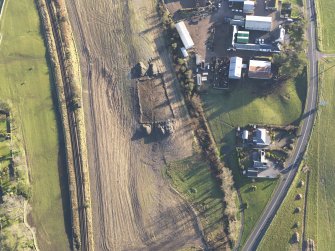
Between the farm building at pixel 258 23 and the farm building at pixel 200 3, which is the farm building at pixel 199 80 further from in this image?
the farm building at pixel 200 3

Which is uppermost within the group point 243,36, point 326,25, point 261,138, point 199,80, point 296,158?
point 326,25

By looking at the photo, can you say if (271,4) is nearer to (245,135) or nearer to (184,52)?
(184,52)

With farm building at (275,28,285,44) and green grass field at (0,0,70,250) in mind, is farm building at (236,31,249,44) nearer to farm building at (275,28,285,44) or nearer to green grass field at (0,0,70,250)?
farm building at (275,28,285,44)

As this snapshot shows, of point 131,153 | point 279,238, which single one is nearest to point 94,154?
→ point 131,153

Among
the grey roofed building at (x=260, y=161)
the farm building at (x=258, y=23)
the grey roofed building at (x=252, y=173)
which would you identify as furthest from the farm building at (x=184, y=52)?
the grey roofed building at (x=252, y=173)

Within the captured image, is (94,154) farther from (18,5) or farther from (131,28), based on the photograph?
(18,5)

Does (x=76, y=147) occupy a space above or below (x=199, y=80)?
below

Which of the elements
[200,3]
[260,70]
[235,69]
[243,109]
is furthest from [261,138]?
[200,3]
